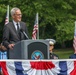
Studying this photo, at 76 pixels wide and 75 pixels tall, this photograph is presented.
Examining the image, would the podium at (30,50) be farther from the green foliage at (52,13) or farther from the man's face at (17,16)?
the green foliage at (52,13)

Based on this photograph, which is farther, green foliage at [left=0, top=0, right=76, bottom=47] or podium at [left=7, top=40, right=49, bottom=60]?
green foliage at [left=0, top=0, right=76, bottom=47]

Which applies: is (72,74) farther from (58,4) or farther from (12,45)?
(58,4)

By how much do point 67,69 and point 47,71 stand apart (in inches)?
12.2

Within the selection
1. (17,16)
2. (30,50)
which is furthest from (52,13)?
(30,50)

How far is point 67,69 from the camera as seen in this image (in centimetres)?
553

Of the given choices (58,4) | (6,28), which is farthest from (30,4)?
(6,28)

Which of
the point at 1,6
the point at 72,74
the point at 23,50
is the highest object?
the point at 1,6

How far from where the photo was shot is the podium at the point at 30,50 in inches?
214

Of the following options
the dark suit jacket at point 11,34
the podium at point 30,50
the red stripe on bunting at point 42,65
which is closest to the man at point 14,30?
the dark suit jacket at point 11,34

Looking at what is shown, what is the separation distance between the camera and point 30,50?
5.50 meters

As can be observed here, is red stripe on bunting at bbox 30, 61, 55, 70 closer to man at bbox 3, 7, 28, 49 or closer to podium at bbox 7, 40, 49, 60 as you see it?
podium at bbox 7, 40, 49, 60

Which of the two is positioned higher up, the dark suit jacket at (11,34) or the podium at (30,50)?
the dark suit jacket at (11,34)

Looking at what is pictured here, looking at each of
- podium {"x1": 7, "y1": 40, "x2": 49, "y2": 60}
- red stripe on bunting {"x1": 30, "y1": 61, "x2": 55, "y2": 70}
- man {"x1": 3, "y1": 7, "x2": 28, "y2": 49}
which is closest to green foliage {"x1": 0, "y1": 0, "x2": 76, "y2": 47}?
man {"x1": 3, "y1": 7, "x2": 28, "y2": 49}

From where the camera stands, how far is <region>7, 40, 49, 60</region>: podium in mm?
5427
